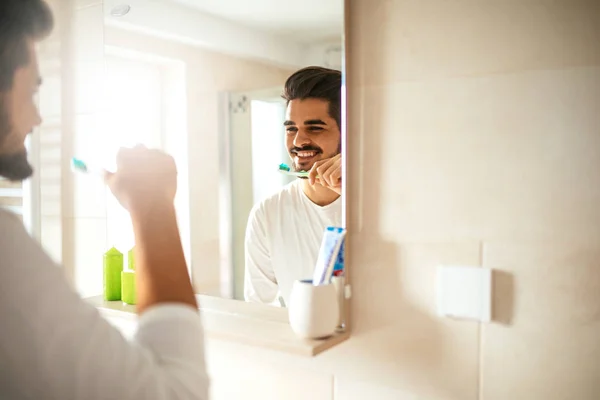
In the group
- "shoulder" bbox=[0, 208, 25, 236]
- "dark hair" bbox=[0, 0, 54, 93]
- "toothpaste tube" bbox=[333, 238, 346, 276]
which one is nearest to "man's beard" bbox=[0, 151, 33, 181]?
"dark hair" bbox=[0, 0, 54, 93]

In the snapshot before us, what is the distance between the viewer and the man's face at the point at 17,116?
24.4 inches

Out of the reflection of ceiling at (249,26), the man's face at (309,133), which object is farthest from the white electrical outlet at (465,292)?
the reflection of ceiling at (249,26)

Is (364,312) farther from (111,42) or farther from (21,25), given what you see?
(111,42)

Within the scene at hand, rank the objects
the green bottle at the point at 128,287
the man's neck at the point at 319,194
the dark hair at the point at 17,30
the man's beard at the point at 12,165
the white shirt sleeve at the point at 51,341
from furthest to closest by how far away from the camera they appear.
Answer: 1. the green bottle at the point at 128,287
2. the man's neck at the point at 319,194
3. the man's beard at the point at 12,165
4. the dark hair at the point at 17,30
5. the white shirt sleeve at the point at 51,341

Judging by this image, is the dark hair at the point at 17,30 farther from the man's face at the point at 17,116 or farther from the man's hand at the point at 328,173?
the man's hand at the point at 328,173

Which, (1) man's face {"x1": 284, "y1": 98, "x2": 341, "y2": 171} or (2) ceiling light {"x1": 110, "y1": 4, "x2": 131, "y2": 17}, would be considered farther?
(2) ceiling light {"x1": 110, "y1": 4, "x2": 131, "y2": 17}

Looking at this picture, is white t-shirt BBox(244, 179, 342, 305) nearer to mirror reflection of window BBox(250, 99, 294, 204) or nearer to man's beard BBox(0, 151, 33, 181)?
mirror reflection of window BBox(250, 99, 294, 204)

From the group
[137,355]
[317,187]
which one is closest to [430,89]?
[317,187]

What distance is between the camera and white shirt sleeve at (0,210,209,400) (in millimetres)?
479

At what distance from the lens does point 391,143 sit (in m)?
0.74

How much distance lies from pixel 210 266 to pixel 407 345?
0.42m

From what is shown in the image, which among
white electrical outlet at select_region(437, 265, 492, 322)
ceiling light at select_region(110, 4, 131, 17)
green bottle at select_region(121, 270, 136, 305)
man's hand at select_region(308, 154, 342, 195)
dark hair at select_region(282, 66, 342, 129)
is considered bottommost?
green bottle at select_region(121, 270, 136, 305)

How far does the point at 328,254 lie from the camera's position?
2.46 ft

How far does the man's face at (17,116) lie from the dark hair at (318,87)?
1.25ft
